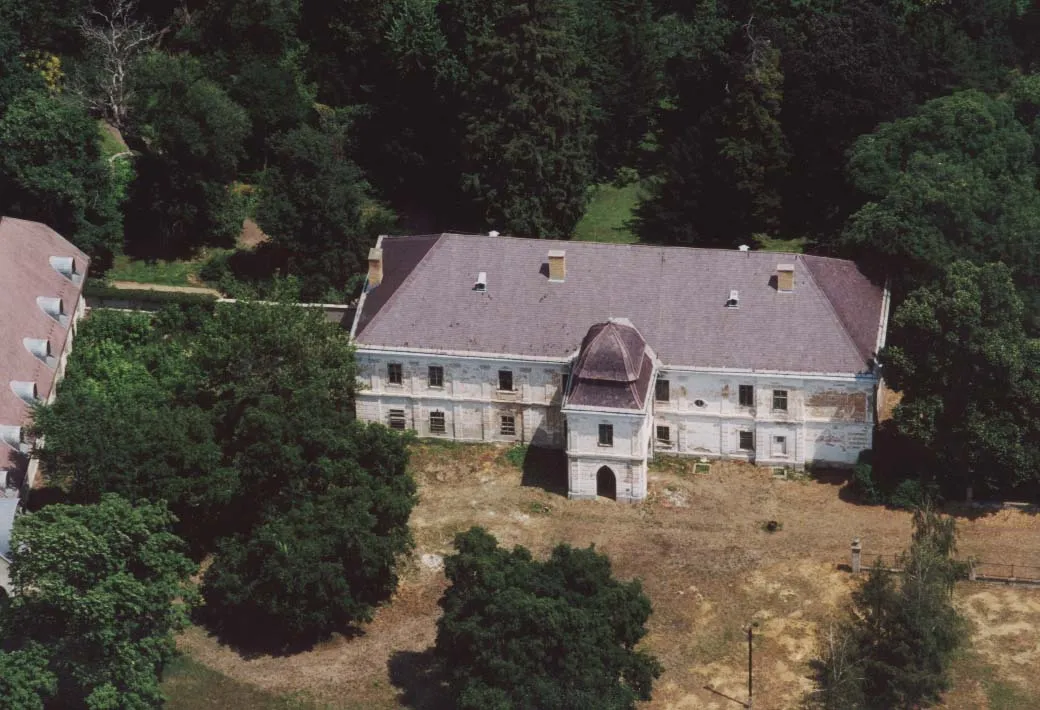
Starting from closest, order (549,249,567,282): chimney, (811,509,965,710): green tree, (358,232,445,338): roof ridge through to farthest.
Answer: (811,509,965,710): green tree < (549,249,567,282): chimney < (358,232,445,338): roof ridge

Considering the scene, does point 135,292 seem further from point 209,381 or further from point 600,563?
point 600,563

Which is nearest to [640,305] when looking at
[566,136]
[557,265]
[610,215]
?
[557,265]

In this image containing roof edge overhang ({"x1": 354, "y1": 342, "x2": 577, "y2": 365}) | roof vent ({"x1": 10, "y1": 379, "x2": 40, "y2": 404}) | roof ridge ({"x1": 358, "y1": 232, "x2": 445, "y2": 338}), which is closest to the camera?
roof vent ({"x1": 10, "y1": 379, "x2": 40, "y2": 404})

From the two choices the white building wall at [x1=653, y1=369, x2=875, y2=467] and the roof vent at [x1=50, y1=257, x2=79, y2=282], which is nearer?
the white building wall at [x1=653, y1=369, x2=875, y2=467]

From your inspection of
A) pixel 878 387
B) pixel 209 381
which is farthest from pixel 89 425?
pixel 878 387

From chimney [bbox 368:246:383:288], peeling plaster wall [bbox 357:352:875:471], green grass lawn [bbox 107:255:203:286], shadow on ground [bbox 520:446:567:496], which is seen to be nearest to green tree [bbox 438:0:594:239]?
chimney [bbox 368:246:383:288]

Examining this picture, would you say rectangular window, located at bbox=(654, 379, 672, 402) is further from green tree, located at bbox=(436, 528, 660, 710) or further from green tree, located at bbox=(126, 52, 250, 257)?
green tree, located at bbox=(126, 52, 250, 257)

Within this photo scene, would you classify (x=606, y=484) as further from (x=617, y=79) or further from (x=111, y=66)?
(x=111, y=66)

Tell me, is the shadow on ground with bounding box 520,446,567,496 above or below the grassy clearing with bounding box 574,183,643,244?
below
